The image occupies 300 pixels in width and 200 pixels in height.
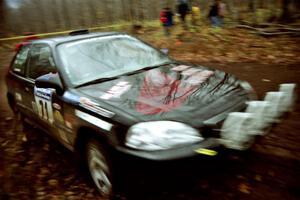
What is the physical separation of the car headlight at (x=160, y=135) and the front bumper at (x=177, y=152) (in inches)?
1.5

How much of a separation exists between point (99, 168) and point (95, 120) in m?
0.53

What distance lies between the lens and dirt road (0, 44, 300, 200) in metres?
2.96

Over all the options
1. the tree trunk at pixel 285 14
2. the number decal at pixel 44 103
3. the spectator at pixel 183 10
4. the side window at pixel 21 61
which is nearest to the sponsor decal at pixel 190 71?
the number decal at pixel 44 103

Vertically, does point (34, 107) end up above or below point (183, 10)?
below

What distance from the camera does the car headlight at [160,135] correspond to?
2885mm

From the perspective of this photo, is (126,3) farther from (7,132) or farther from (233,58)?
(7,132)

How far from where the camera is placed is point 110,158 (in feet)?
10.2

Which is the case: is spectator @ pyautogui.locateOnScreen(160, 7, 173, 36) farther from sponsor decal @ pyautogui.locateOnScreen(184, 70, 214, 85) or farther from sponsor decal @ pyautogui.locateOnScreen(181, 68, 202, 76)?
sponsor decal @ pyautogui.locateOnScreen(184, 70, 214, 85)

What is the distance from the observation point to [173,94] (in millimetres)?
3396

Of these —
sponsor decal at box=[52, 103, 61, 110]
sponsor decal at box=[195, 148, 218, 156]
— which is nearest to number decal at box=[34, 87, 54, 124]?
sponsor decal at box=[52, 103, 61, 110]

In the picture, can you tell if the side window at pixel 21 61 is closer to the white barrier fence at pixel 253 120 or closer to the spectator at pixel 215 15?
the white barrier fence at pixel 253 120

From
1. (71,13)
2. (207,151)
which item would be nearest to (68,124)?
(207,151)

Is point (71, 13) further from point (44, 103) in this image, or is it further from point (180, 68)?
point (180, 68)

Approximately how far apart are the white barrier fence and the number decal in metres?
2.24
